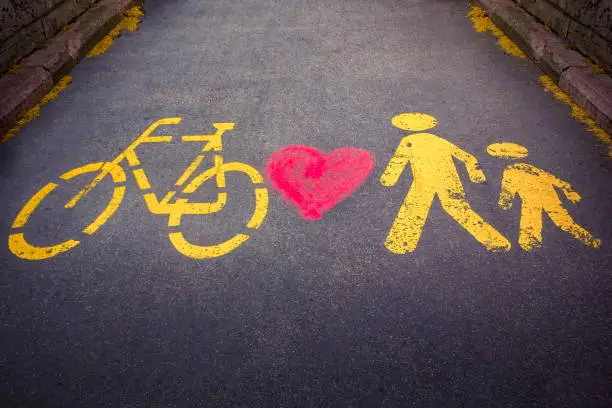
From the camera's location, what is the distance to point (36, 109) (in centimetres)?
427

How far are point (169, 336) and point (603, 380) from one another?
2.25 meters

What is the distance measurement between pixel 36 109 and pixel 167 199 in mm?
2367

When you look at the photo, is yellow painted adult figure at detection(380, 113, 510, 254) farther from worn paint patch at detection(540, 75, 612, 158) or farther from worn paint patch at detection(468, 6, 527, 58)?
worn paint patch at detection(468, 6, 527, 58)

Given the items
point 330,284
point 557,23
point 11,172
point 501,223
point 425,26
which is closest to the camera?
point 330,284

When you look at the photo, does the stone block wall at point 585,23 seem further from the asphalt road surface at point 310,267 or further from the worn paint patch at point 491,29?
the asphalt road surface at point 310,267

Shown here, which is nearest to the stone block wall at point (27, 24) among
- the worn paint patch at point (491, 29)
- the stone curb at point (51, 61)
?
the stone curb at point (51, 61)

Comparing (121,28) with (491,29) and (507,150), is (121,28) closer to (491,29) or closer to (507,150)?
(491,29)

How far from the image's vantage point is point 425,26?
18.9 feet

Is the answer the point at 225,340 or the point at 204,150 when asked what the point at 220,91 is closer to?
the point at 204,150

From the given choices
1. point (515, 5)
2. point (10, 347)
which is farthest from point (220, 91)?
point (515, 5)

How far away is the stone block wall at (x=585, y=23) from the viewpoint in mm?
4071

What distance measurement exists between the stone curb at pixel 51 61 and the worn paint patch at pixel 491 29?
17.6ft

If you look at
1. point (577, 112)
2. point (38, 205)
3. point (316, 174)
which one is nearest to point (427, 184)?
point (316, 174)

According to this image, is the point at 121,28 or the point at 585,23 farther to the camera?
the point at 121,28
